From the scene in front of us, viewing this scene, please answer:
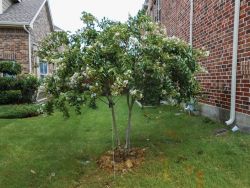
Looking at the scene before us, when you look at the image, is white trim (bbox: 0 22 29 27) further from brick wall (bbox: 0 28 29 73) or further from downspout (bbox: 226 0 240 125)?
downspout (bbox: 226 0 240 125)

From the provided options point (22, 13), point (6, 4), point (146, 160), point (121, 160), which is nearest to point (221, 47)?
point (146, 160)

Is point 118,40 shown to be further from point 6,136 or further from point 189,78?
point 6,136

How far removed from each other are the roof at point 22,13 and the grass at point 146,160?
815cm

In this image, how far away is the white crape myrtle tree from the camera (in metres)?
4.55

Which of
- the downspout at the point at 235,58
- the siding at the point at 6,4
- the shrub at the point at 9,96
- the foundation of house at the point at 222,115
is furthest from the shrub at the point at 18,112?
the siding at the point at 6,4

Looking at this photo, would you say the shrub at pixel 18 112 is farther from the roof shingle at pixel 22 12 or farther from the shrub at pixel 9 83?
the roof shingle at pixel 22 12

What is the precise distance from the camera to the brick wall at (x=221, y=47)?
572cm

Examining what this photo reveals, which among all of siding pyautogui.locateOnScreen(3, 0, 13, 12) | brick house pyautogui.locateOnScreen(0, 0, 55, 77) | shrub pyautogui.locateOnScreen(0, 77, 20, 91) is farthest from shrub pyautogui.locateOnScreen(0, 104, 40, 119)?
siding pyautogui.locateOnScreen(3, 0, 13, 12)

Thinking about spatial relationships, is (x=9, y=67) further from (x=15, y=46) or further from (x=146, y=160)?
(x=146, y=160)

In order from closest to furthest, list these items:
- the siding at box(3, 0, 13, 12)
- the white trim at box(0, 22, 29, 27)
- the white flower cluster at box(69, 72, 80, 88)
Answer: the white flower cluster at box(69, 72, 80, 88), the white trim at box(0, 22, 29, 27), the siding at box(3, 0, 13, 12)

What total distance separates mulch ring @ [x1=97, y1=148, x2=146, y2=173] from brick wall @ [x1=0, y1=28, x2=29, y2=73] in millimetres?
10873

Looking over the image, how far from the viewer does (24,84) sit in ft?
43.1

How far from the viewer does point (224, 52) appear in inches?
265

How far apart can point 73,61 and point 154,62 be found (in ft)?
4.07
